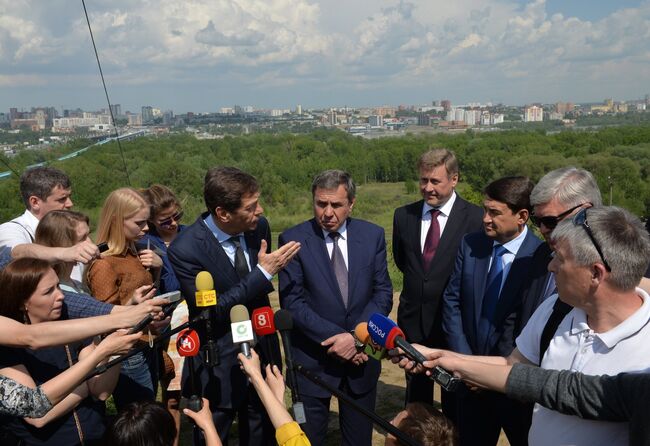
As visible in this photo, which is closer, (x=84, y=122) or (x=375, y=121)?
(x=84, y=122)

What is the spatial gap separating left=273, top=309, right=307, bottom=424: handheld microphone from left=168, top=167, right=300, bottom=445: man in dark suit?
0.78 metres

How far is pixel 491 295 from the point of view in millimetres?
3598

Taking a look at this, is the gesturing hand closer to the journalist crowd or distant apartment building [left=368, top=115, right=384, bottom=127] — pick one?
the journalist crowd

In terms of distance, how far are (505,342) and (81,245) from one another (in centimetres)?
245

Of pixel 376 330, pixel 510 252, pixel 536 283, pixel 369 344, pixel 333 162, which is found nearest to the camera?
pixel 376 330

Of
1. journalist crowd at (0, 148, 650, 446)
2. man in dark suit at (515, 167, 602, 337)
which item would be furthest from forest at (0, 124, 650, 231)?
man in dark suit at (515, 167, 602, 337)

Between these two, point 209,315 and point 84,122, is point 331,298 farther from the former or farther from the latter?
point 84,122

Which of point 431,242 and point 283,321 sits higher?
point 283,321

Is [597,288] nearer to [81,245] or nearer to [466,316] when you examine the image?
[466,316]

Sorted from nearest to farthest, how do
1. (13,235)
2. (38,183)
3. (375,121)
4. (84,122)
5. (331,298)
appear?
1. (331,298)
2. (13,235)
3. (38,183)
4. (84,122)
5. (375,121)

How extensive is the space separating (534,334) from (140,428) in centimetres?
167

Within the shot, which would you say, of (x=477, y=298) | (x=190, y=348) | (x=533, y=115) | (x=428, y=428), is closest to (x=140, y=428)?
(x=190, y=348)

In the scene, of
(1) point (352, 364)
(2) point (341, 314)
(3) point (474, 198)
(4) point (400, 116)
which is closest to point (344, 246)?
(2) point (341, 314)

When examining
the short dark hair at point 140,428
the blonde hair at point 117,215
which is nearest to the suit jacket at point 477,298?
the short dark hair at point 140,428
